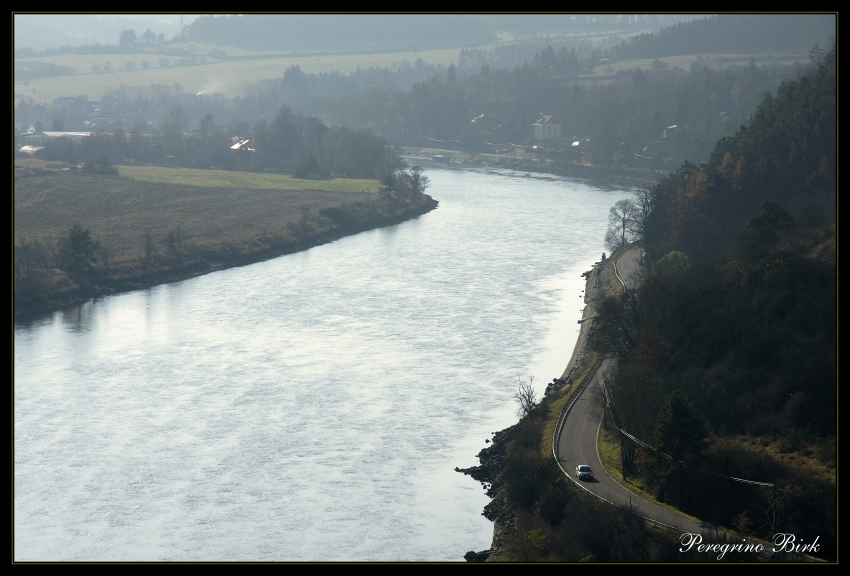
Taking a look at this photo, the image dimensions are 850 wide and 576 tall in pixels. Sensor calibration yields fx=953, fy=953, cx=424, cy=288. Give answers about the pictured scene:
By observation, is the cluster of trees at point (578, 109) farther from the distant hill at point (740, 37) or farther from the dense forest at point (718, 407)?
the dense forest at point (718, 407)

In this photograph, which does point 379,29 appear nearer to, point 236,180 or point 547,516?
point 236,180

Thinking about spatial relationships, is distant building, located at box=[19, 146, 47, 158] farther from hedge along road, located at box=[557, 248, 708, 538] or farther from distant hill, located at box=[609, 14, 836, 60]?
distant hill, located at box=[609, 14, 836, 60]

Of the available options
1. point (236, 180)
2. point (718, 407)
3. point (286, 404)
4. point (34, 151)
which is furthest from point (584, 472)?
point (34, 151)

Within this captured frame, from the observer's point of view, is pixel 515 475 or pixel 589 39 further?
pixel 589 39

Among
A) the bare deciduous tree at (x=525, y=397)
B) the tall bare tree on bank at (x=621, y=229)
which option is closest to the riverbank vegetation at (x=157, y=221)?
the tall bare tree on bank at (x=621, y=229)

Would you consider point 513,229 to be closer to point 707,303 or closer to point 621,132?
point 707,303

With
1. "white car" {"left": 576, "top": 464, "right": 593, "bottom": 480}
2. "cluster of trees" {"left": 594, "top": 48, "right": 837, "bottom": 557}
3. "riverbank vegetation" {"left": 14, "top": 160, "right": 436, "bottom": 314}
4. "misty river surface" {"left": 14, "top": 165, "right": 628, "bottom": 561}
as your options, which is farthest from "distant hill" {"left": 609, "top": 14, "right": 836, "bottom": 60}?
"white car" {"left": 576, "top": 464, "right": 593, "bottom": 480}

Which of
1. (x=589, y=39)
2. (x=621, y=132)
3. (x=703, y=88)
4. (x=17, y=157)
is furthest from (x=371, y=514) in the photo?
(x=589, y=39)
